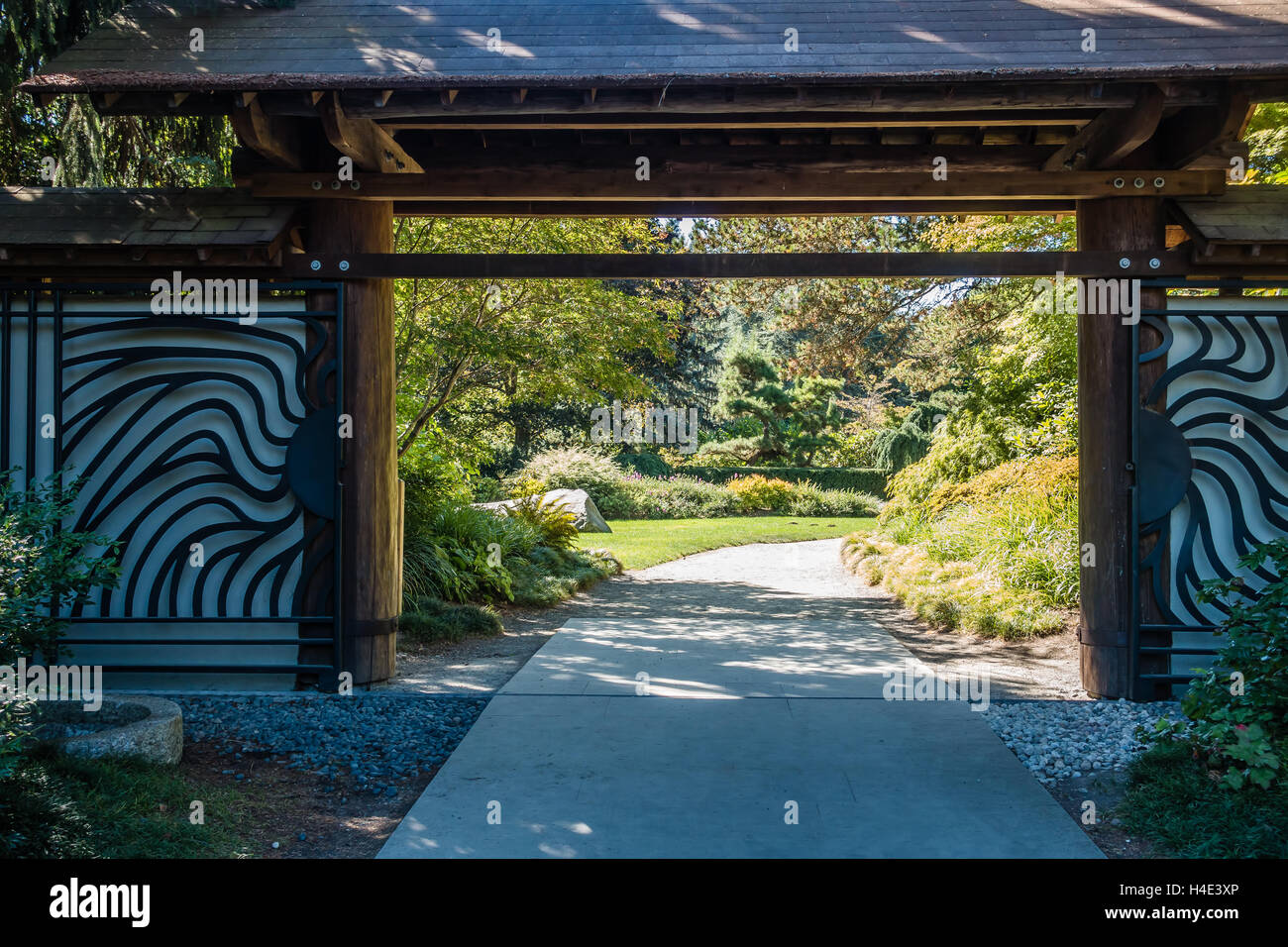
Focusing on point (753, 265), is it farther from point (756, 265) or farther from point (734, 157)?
point (734, 157)

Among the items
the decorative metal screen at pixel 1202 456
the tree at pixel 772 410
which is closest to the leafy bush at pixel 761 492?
the tree at pixel 772 410

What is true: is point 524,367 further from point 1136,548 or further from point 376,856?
point 376,856

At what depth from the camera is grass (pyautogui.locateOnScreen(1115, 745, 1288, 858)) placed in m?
3.48

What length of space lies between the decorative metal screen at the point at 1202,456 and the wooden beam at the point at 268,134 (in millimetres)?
5365

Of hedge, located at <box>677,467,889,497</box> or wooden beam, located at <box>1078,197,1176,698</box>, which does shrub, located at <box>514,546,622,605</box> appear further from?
hedge, located at <box>677,467,889,497</box>

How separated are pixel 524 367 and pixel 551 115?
4707 mm

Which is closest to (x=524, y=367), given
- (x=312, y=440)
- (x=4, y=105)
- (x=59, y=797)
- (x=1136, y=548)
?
(x=312, y=440)

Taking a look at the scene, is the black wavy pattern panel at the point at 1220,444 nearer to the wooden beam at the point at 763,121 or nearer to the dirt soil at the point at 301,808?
the wooden beam at the point at 763,121

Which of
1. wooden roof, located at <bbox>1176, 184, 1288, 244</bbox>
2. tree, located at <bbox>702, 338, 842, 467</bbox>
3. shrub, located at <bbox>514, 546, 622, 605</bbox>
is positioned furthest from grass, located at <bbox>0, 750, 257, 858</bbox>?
tree, located at <bbox>702, 338, 842, 467</bbox>

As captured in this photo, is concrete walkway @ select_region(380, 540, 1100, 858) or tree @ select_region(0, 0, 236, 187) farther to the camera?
tree @ select_region(0, 0, 236, 187)

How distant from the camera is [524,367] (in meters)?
10.1

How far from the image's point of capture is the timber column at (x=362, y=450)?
234 inches

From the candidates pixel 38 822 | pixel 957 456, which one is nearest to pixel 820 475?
pixel 957 456

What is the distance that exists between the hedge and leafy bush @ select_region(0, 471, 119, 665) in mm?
21075
